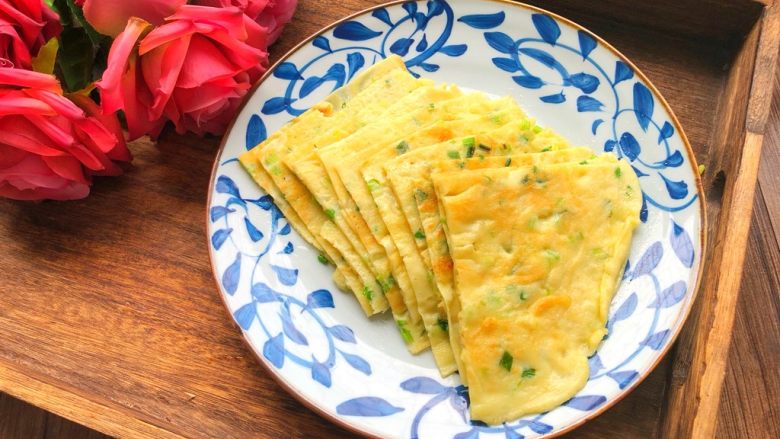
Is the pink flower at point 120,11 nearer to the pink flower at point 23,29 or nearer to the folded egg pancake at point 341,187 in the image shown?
the pink flower at point 23,29

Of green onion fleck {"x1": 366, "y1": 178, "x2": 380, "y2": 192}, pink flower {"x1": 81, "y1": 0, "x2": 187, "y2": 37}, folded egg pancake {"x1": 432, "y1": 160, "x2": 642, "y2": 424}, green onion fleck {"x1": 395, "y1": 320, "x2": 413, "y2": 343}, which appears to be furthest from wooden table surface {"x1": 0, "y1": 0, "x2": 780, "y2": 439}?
green onion fleck {"x1": 366, "y1": 178, "x2": 380, "y2": 192}

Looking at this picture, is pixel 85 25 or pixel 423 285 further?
pixel 85 25

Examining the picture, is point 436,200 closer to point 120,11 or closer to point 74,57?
point 120,11

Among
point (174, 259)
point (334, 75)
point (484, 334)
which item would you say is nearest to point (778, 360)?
point (484, 334)

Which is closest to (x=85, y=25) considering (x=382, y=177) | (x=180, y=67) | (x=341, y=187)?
(x=180, y=67)

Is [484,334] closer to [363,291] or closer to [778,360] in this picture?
[363,291]

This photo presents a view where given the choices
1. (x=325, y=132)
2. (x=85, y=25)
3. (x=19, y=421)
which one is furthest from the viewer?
(x=19, y=421)

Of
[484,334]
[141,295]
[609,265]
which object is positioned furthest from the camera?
[141,295]

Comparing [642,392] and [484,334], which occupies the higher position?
[484,334]
